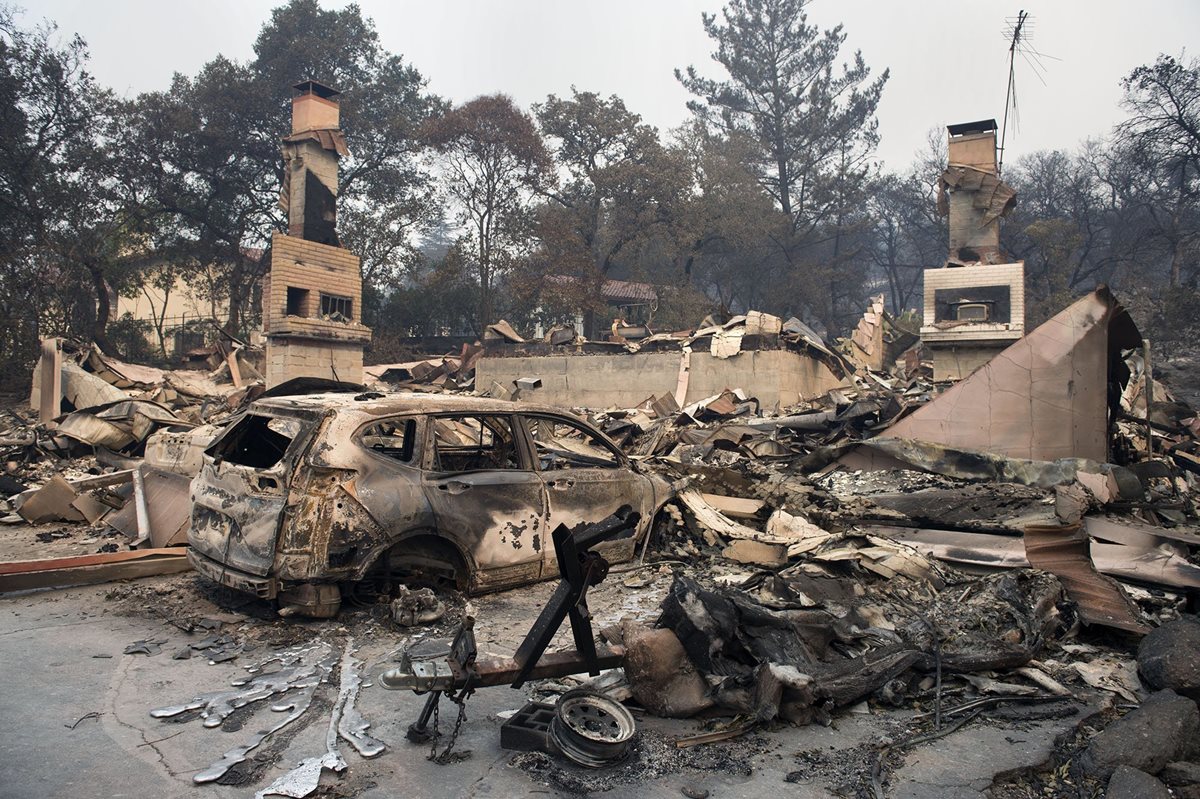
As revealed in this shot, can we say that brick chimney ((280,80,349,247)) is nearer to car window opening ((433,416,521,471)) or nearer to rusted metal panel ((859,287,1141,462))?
car window opening ((433,416,521,471))

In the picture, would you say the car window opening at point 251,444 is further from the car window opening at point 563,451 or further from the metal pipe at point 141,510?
the metal pipe at point 141,510

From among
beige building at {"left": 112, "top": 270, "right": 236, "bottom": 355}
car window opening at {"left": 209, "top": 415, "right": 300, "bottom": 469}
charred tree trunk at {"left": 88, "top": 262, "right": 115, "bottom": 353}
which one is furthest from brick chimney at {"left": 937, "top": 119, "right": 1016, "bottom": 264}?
charred tree trunk at {"left": 88, "top": 262, "right": 115, "bottom": 353}

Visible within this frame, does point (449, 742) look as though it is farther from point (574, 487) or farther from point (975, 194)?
point (975, 194)

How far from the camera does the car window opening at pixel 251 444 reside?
495cm

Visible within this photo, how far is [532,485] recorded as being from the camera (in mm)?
5262

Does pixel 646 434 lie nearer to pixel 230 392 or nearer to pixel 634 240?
pixel 230 392

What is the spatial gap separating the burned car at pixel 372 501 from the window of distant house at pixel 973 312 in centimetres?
1696

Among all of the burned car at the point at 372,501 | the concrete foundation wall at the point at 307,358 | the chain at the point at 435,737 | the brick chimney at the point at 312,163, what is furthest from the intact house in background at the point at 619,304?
the chain at the point at 435,737

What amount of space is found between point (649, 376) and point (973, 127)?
44.9 feet

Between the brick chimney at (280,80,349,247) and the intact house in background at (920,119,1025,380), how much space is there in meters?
15.3

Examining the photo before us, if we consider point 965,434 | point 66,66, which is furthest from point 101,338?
point 965,434

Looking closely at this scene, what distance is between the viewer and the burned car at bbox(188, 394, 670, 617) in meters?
4.32

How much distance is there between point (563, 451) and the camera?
6371mm

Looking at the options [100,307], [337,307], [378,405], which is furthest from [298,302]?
[378,405]
